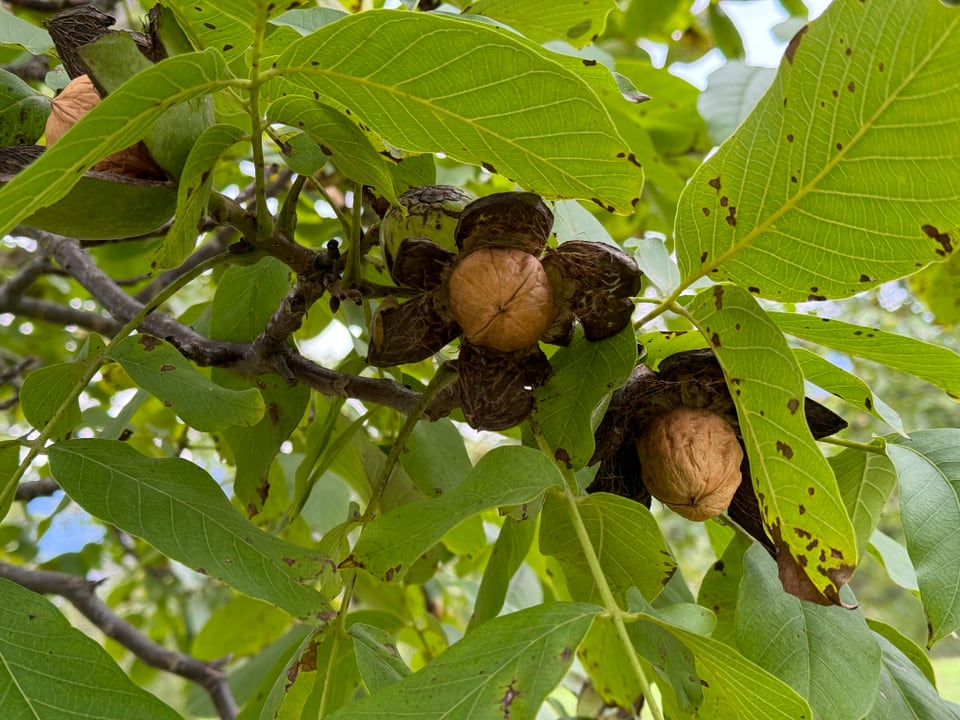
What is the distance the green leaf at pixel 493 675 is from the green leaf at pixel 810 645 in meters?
0.22

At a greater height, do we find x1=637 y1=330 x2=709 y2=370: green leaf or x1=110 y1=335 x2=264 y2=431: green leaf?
x1=110 y1=335 x2=264 y2=431: green leaf

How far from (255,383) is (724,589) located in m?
0.64

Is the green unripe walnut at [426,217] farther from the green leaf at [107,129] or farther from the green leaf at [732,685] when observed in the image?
the green leaf at [732,685]

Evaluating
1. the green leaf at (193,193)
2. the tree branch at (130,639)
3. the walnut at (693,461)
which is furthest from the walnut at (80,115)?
the tree branch at (130,639)

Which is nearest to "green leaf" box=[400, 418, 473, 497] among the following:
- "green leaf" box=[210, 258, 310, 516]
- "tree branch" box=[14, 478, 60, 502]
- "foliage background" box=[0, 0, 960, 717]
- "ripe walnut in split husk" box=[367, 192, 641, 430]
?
"foliage background" box=[0, 0, 960, 717]

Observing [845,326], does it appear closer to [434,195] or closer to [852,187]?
[852,187]

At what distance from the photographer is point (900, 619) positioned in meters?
11.8

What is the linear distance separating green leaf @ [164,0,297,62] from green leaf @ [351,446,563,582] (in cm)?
40

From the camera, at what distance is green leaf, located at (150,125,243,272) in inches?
28.4

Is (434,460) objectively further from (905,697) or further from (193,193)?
(905,697)

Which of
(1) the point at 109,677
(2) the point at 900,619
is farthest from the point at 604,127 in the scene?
(2) the point at 900,619

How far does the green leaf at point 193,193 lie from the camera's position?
0.72 metres

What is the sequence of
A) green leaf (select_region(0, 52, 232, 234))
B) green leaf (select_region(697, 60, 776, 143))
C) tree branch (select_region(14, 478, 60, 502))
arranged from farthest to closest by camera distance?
tree branch (select_region(14, 478, 60, 502)) < green leaf (select_region(697, 60, 776, 143)) < green leaf (select_region(0, 52, 232, 234))

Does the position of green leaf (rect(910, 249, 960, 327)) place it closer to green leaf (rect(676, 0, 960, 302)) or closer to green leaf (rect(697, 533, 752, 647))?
green leaf (rect(697, 533, 752, 647))
